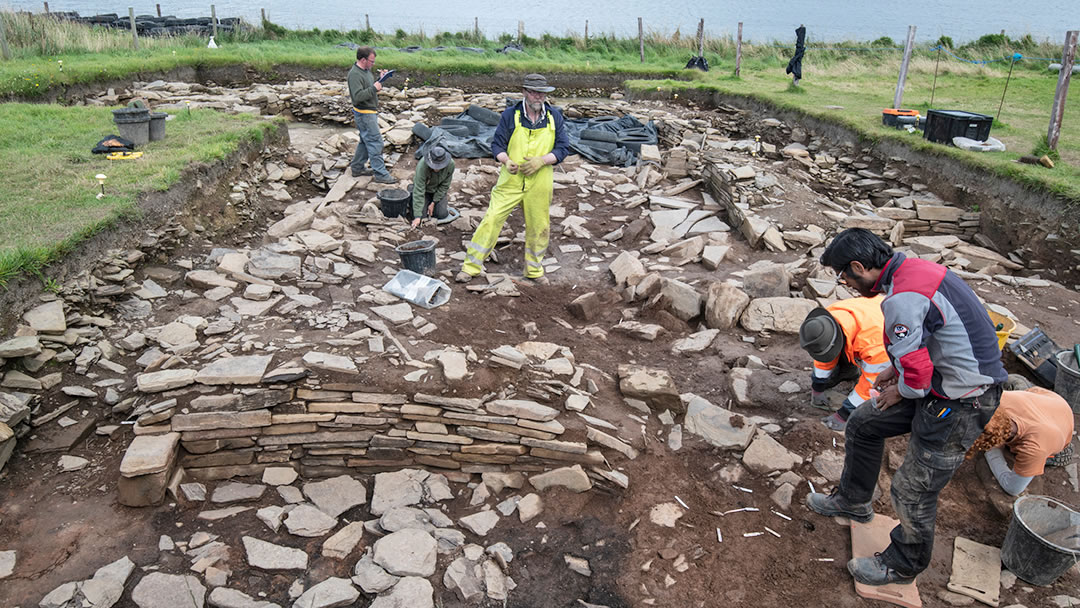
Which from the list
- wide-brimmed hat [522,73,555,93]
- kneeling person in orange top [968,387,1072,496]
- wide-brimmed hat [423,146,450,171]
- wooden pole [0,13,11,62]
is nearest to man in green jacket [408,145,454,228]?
wide-brimmed hat [423,146,450,171]

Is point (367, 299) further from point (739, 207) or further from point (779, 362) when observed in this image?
point (739, 207)

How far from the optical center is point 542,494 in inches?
180

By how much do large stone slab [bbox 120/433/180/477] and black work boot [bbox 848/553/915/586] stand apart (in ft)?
13.9

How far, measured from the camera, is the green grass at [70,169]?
222 inches

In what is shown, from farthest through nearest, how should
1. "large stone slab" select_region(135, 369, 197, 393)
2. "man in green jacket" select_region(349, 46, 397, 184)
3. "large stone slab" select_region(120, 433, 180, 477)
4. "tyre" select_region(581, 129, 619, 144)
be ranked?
"tyre" select_region(581, 129, 619, 144) < "man in green jacket" select_region(349, 46, 397, 184) < "large stone slab" select_region(135, 369, 197, 393) < "large stone slab" select_region(120, 433, 180, 477)

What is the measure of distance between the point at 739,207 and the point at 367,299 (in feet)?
15.9

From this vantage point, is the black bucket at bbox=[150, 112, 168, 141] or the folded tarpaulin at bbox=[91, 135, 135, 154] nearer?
the folded tarpaulin at bbox=[91, 135, 135, 154]

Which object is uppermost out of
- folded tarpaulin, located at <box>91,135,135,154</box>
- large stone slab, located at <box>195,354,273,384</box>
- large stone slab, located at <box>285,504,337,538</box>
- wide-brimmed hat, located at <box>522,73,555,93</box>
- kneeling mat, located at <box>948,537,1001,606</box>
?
wide-brimmed hat, located at <box>522,73,555,93</box>

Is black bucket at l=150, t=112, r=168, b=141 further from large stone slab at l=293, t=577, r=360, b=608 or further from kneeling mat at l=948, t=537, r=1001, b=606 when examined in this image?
kneeling mat at l=948, t=537, r=1001, b=606

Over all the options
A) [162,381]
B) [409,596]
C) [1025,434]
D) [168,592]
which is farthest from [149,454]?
[1025,434]

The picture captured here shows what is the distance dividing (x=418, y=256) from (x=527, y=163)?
1.43 meters

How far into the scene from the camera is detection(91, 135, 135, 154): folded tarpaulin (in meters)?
8.04

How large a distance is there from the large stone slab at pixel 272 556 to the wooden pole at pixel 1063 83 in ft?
32.1

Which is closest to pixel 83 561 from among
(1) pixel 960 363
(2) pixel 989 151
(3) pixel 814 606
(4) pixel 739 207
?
(3) pixel 814 606
